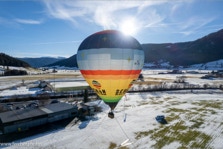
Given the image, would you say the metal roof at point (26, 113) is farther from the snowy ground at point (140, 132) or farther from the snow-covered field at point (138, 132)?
the snowy ground at point (140, 132)

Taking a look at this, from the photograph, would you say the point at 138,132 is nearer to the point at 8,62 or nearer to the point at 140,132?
the point at 140,132

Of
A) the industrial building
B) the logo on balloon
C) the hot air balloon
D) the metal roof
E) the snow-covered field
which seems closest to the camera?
the hot air balloon

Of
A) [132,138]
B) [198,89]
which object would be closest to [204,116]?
[132,138]

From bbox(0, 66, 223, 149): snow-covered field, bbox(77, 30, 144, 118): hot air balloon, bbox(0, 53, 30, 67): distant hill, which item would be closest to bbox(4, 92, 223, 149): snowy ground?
bbox(0, 66, 223, 149): snow-covered field

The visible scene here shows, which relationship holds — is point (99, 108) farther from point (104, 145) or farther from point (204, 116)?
point (204, 116)

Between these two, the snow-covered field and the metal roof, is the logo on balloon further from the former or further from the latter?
the metal roof
